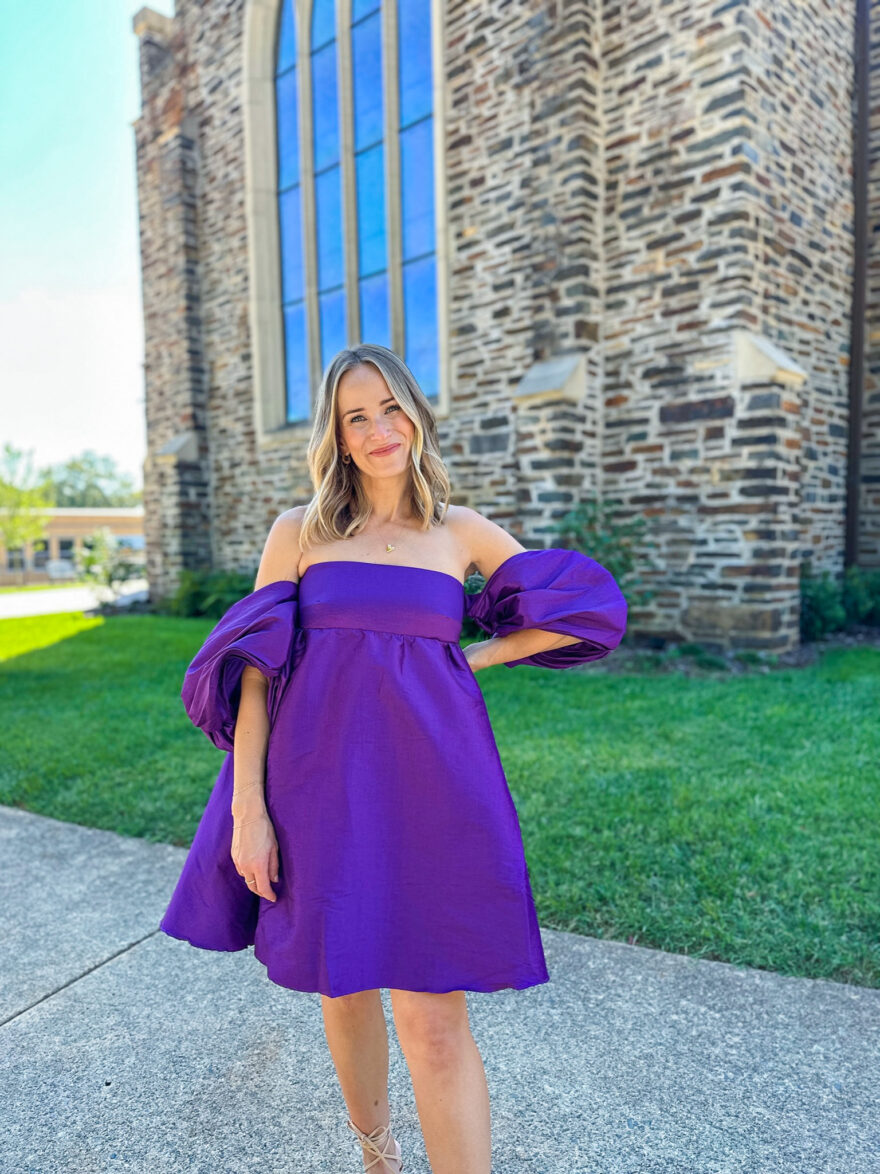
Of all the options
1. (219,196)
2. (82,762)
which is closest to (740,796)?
(82,762)

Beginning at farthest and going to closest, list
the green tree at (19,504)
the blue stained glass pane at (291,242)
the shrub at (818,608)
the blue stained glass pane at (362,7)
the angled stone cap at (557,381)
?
1. the green tree at (19,504)
2. the blue stained glass pane at (291,242)
3. the blue stained glass pane at (362,7)
4. the shrub at (818,608)
5. the angled stone cap at (557,381)

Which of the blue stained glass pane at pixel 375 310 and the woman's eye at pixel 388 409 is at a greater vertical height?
the blue stained glass pane at pixel 375 310

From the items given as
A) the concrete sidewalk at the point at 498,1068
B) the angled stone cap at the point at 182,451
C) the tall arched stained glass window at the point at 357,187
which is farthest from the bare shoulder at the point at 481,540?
the angled stone cap at the point at 182,451

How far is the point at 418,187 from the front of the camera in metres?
9.28

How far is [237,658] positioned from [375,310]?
9.25 metres

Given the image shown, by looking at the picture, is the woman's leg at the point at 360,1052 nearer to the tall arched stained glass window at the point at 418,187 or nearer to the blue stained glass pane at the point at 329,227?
the tall arched stained glass window at the point at 418,187

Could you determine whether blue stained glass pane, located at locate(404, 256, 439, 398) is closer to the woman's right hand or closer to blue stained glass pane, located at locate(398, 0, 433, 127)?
blue stained glass pane, located at locate(398, 0, 433, 127)

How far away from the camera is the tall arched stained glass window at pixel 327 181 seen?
1023cm

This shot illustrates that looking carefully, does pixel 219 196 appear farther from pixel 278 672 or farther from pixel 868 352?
pixel 278 672

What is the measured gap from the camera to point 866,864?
3.04 m

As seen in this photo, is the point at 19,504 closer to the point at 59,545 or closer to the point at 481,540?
the point at 59,545

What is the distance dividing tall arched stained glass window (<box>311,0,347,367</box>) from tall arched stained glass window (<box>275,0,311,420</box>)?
1.24 feet

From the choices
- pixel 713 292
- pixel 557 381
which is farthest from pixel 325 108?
pixel 713 292

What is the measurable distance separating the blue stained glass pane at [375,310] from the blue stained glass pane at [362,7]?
3173 millimetres
